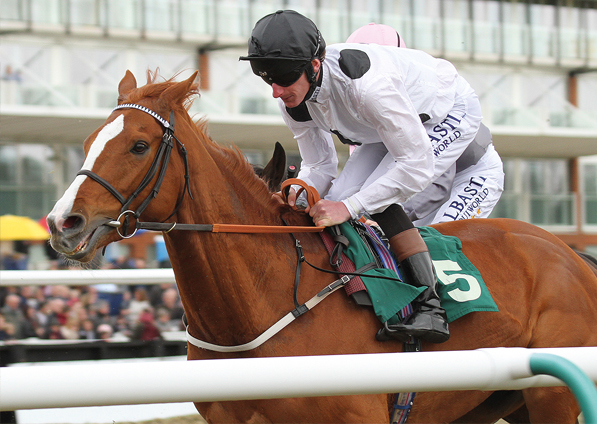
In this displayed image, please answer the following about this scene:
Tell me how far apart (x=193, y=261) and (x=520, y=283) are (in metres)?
1.35

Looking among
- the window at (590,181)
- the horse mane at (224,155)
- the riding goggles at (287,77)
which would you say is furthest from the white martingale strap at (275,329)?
the window at (590,181)

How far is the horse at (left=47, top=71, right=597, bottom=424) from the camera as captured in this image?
6.64 ft

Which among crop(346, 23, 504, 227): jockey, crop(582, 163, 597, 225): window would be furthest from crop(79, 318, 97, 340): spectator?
crop(582, 163, 597, 225): window

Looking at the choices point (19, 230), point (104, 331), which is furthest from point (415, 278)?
point (19, 230)

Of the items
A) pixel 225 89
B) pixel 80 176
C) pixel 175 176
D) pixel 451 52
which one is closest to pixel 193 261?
pixel 175 176

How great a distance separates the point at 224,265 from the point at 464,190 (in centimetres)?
159

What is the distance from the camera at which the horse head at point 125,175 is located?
76.2 inches

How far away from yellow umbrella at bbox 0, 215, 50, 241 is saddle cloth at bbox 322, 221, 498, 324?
596 cm

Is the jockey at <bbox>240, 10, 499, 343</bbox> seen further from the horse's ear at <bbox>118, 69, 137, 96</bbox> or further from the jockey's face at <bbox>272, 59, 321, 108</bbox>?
the horse's ear at <bbox>118, 69, 137, 96</bbox>

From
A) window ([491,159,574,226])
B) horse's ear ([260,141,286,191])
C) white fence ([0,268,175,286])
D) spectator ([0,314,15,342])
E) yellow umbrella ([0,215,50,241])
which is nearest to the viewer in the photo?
horse's ear ([260,141,286,191])

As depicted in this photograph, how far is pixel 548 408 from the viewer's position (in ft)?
8.64

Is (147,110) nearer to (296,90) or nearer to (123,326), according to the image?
(296,90)

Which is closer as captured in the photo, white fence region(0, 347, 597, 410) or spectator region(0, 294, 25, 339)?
white fence region(0, 347, 597, 410)

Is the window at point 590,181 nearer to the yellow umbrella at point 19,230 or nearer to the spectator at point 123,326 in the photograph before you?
the yellow umbrella at point 19,230
